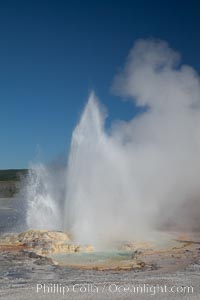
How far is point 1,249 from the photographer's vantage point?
17.6 metres

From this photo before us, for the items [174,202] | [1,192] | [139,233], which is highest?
[1,192]

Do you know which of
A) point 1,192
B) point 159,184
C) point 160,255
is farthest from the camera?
point 1,192

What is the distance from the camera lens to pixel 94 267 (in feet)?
46.2

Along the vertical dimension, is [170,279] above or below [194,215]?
below

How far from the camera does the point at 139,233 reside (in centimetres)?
2231

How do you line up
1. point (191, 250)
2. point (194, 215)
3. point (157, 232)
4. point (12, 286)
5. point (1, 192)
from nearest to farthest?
point (12, 286) → point (191, 250) → point (157, 232) → point (194, 215) → point (1, 192)

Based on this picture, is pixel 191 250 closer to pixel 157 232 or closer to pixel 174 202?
pixel 157 232

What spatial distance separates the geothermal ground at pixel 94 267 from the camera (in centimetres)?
1038

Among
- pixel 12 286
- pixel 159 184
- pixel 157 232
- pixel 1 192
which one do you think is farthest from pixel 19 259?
pixel 1 192

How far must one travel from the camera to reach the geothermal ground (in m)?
10.4

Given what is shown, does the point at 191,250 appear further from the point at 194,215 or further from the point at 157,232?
the point at 194,215

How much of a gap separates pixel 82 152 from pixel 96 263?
8773mm

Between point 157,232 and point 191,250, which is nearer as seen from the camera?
point 191,250

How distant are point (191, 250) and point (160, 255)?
184 cm
